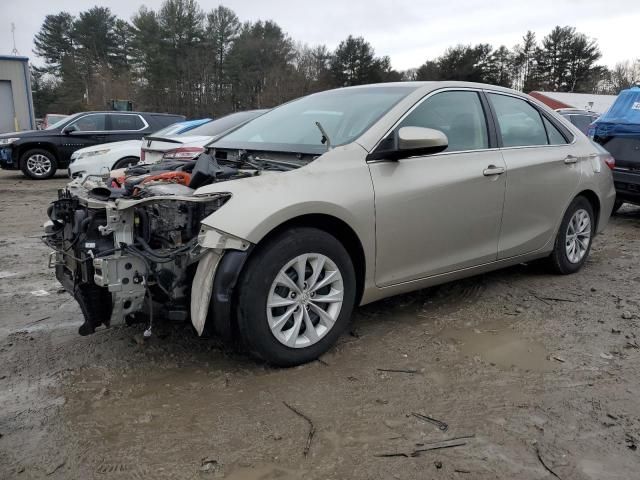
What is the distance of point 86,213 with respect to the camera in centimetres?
303

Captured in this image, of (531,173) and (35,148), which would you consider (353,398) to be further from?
(35,148)

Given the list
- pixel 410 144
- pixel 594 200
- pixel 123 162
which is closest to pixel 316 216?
pixel 410 144

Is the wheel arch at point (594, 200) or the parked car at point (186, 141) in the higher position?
the parked car at point (186, 141)

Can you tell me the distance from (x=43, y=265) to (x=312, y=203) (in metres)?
3.62

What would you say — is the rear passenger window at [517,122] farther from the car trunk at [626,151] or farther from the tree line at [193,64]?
the tree line at [193,64]

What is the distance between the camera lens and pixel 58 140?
1292 centimetres

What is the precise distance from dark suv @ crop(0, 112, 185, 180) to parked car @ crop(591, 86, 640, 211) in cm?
994

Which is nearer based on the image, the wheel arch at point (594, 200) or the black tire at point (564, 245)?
the black tire at point (564, 245)

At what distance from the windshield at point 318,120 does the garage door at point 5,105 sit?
2848cm

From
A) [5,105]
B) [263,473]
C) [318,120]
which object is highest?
[5,105]

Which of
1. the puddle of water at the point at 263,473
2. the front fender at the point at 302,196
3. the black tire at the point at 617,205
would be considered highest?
the front fender at the point at 302,196

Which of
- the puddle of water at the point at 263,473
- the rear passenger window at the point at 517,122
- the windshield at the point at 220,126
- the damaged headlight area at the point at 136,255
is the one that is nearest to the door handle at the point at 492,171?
the rear passenger window at the point at 517,122

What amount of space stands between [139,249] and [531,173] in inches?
120

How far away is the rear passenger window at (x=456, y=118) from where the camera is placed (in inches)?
148
